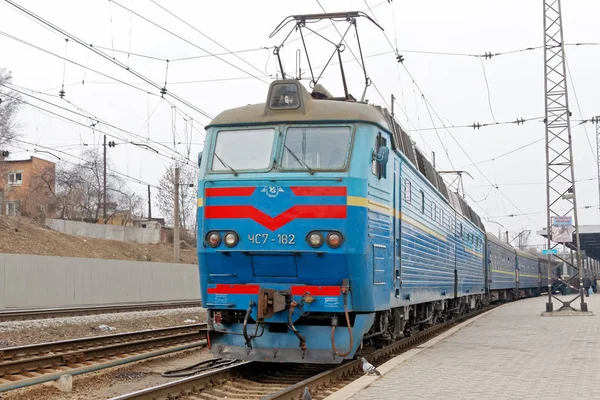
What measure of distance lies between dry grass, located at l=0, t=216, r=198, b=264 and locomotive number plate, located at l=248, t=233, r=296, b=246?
2668 centimetres

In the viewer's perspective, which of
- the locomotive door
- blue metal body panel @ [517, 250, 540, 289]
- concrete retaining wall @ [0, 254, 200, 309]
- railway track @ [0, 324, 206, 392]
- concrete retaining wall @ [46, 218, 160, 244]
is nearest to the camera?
railway track @ [0, 324, 206, 392]

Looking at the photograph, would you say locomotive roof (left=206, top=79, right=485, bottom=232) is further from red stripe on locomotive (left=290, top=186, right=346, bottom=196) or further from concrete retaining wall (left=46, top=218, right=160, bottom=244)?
concrete retaining wall (left=46, top=218, right=160, bottom=244)

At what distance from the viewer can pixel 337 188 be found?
28.8 feet

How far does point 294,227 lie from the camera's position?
8.76 meters

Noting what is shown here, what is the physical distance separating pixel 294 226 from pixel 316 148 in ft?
3.75

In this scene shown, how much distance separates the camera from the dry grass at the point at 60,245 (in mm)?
34719

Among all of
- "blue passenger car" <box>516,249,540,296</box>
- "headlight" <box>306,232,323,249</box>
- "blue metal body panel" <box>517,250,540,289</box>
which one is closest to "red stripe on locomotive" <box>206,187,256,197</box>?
"headlight" <box>306,232,323,249</box>

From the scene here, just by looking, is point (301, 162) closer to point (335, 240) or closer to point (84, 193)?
point (335, 240)

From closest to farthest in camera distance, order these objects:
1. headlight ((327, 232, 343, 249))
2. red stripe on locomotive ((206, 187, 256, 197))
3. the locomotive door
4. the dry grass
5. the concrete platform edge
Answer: the concrete platform edge, headlight ((327, 232, 343, 249)), red stripe on locomotive ((206, 187, 256, 197)), the locomotive door, the dry grass

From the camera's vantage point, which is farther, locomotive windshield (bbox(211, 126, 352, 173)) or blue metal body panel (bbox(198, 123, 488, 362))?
locomotive windshield (bbox(211, 126, 352, 173))

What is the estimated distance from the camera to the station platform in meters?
7.70

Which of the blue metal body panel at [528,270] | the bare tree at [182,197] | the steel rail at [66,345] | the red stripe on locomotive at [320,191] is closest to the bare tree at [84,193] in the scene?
the bare tree at [182,197]

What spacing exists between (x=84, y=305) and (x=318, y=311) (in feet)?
71.2

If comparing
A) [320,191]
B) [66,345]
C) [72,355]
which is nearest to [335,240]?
[320,191]
